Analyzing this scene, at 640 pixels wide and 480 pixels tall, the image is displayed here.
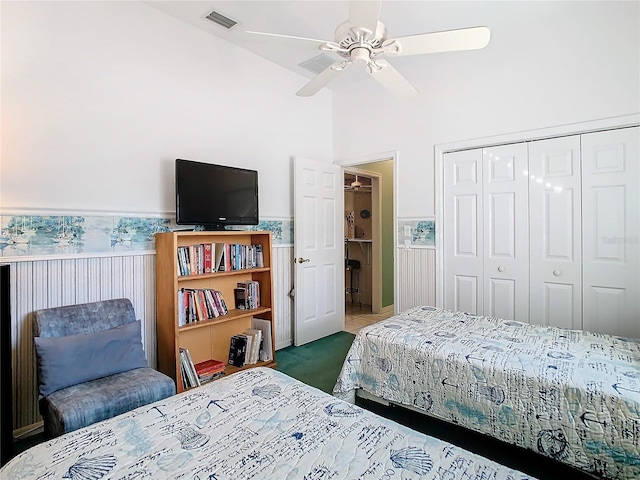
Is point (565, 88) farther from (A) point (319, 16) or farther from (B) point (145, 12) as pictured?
(B) point (145, 12)

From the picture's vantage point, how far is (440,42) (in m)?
1.94

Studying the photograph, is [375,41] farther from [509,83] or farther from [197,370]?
[197,370]

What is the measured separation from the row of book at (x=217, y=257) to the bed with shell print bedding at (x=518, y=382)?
1316 millimetres

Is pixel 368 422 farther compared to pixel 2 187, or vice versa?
pixel 2 187

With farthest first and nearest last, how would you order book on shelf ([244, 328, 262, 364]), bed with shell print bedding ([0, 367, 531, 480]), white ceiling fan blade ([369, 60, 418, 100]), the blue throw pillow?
book on shelf ([244, 328, 262, 364]), white ceiling fan blade ([369, 60, 418, 100]), the blue throw pillow, bed with shell print bedding ([0, 367, 531, 480])

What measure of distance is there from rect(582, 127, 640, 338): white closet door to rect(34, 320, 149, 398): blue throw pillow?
336 cm

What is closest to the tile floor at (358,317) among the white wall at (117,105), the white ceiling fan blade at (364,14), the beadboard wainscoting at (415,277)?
the beadboard wainscoting at (415,277)

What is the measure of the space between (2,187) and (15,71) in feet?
2.34

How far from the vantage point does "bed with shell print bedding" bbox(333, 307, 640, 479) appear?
1479 mm

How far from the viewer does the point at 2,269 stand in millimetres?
1731

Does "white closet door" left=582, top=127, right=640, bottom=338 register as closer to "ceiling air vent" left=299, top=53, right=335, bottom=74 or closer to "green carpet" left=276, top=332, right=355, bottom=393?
"green carpet" left=276, top=332, right=355, bottom=393

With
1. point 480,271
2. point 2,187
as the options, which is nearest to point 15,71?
point 2,187

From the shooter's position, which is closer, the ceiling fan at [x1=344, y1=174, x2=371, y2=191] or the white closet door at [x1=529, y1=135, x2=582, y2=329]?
the white closet door at [x1=529, y1=135, x2=582, y2=329]

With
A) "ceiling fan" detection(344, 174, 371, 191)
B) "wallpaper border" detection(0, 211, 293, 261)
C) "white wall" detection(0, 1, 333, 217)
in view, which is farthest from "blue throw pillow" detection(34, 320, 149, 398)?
"ceiling fan" detection(344, 174, 371, 191)
